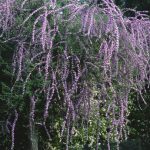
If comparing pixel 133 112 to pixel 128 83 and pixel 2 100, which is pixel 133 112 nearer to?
pixel 128 83

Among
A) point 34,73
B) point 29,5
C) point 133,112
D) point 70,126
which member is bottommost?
point 133,112

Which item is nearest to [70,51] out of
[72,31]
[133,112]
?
[72,31]

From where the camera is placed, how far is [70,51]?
4102 mm

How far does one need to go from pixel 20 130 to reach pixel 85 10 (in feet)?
5.55

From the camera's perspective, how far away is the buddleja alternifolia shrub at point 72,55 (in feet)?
13.3

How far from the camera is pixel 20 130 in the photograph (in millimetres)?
5043

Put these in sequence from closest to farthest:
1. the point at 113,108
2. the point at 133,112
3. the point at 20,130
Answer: the point at 113,108, the point at 20,130, the point at 133,112

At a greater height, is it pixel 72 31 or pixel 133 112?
pixel 72 31

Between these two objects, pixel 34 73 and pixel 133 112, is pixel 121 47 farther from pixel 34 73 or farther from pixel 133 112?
pixel 133 112

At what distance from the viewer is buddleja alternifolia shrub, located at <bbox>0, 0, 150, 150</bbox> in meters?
4.04

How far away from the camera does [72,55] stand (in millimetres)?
4105

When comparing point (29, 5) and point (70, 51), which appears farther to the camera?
point (29, 5)

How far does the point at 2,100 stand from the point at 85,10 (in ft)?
4.24

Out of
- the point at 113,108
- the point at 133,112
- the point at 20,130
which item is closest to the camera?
the point at 113,108
